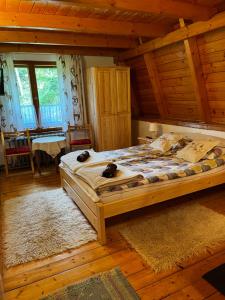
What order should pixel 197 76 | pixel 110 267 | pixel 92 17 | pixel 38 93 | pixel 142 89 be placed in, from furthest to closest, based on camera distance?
pixel 142 89 → pixel 38 93 → pixel 197 76 → pixel 92 17 → pixel 110 267

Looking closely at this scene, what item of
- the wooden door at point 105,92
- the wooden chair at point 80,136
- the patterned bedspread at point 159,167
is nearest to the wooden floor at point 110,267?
the patterned bedspread at point 159,167

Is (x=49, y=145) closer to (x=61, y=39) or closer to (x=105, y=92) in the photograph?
(x=105, y=92)

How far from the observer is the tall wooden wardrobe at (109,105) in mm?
4383

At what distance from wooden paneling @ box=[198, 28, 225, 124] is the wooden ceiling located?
0.99 ft

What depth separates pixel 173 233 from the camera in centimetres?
226

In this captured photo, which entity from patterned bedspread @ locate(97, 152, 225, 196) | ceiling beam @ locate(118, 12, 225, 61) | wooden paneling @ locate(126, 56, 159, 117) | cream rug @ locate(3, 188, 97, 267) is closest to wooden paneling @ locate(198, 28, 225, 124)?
ceiling beam @ locate(118, 12, 225, 61)

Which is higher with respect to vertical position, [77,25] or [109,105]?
[77,25]

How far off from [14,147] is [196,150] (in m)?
3.37

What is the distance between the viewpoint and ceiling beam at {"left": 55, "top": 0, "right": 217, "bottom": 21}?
217 centimetres

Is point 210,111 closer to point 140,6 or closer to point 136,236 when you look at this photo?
point 140,6

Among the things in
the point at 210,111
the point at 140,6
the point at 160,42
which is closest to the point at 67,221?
the point at 140,6

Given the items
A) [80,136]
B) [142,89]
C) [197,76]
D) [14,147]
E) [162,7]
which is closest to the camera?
[162,7]

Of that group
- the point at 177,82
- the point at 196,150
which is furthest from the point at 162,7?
the point at 196,150

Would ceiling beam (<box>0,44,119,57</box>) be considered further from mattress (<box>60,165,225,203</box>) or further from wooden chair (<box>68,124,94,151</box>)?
mattress (<box>60,165,225,203</box>)
